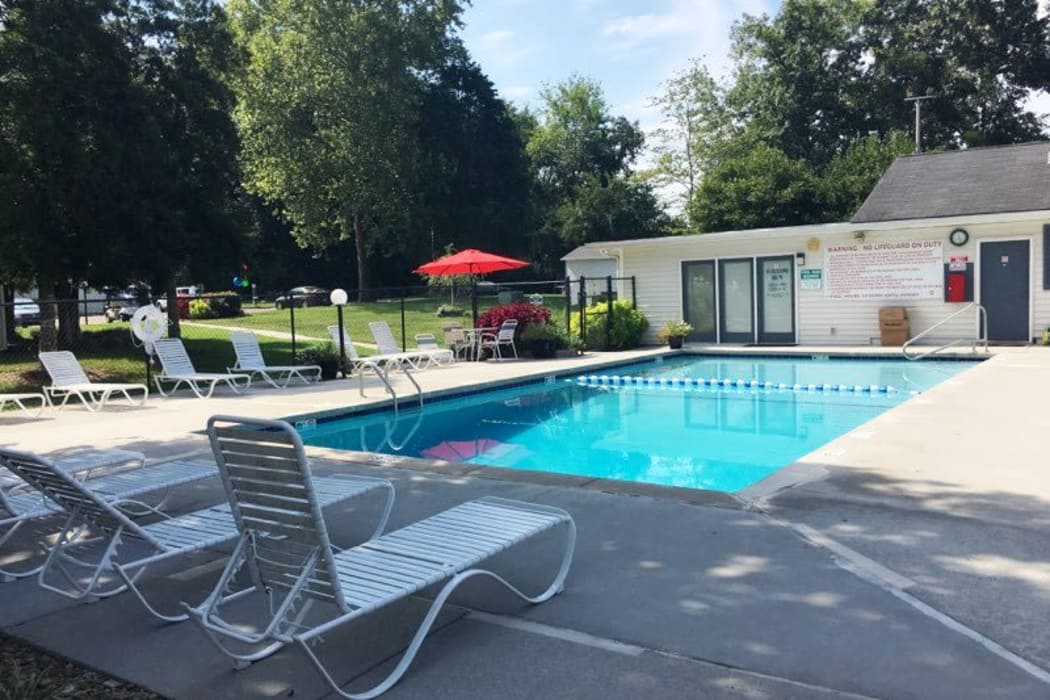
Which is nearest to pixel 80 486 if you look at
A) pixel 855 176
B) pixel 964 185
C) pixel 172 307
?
pixel 172 307

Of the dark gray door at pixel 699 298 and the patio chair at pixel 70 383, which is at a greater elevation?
the dark gray door at pixel 699 298

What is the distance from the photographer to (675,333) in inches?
720

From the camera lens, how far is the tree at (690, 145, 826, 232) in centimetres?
2936

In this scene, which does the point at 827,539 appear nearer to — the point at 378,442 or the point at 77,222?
the point at 378,442

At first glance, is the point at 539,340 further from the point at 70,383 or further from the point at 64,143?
the point at 64,143

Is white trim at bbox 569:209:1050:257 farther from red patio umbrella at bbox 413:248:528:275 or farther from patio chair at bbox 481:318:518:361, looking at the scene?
patio chair at bbox 481:318:518:361

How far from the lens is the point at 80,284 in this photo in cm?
1752

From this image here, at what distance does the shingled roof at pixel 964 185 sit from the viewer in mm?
16156

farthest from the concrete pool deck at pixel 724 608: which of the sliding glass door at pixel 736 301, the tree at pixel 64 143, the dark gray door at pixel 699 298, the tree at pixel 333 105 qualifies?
the tree at pixel 333 105

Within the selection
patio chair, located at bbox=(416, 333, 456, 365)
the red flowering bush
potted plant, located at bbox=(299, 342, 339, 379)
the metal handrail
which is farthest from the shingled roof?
potted plant, located at bbox=(299, 342, 339, 379)

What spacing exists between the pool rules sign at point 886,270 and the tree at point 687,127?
27.1 m

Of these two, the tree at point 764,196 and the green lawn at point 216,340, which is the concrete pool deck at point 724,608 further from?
the tree at point 764,196

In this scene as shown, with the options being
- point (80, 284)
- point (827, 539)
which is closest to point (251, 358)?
point (80, 284)

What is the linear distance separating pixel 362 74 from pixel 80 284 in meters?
20.9
